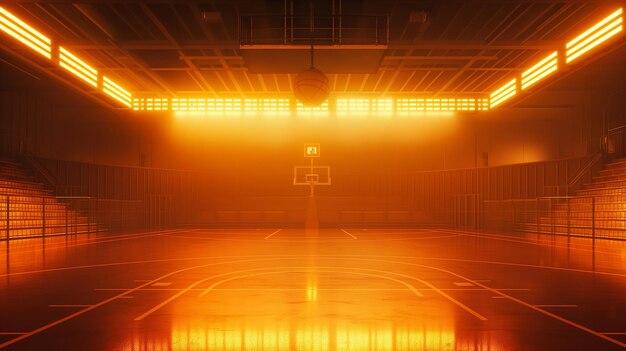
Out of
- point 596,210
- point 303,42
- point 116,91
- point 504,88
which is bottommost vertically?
point 596,210

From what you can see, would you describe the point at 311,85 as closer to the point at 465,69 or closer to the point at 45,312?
the point at 45,312

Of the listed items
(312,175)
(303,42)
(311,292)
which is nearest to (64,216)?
(312,175)

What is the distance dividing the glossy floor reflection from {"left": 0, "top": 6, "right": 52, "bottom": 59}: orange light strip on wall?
6.24 metres

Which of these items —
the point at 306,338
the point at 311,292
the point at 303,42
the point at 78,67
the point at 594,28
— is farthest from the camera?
the point at 78,67

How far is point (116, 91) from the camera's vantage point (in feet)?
61.8

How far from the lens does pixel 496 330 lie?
137 inches

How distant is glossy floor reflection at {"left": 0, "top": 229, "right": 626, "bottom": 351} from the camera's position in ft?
10.6

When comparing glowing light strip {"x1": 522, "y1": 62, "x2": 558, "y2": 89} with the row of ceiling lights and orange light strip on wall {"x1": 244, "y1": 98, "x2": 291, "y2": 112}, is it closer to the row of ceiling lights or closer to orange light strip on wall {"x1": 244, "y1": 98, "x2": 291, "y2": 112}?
the row of ceiling lights

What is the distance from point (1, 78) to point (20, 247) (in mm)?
8689

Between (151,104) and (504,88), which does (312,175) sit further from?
(504,88)

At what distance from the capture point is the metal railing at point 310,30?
10578 millimetres

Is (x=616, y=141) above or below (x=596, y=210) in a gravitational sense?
above

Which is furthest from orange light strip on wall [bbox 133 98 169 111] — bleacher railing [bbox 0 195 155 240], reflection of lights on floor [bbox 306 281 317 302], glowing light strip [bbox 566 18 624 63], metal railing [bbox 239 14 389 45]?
reflection of lights on floor [bbox 306 281 317 302]

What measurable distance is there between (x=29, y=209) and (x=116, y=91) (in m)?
6.38
